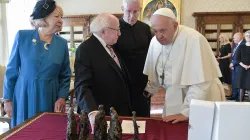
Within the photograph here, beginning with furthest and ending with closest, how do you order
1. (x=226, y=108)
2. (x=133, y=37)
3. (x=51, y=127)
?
(x=133, y=37), (x=51, y=127), (x=226, y=108)

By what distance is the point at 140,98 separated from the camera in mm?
2910

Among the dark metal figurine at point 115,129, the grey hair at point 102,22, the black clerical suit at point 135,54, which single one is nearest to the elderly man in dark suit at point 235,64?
the black clerical suit at point 135,54

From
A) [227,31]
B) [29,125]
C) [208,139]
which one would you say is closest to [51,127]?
[29,125]

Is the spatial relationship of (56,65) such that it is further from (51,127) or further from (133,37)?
(133,37)

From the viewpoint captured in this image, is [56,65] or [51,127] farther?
[56,65]

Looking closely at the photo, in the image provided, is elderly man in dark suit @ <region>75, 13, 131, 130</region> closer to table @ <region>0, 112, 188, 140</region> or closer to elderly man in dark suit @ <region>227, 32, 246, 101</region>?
table @ <region>0, 112, 188, 140</region>

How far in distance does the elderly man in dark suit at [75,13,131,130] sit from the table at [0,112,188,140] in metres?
0.26

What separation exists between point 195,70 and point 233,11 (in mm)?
8192

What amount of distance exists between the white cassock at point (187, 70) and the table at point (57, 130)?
312 millimetres

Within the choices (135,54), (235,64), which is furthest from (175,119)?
(235,64)

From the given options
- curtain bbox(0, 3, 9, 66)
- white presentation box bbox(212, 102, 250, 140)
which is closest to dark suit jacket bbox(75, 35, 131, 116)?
white presentation box bbox(212, 102, 250, 140)

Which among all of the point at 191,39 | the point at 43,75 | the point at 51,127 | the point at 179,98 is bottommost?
the point at 51,127

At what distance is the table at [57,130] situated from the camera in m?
1.63

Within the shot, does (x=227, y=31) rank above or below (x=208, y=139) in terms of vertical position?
above
